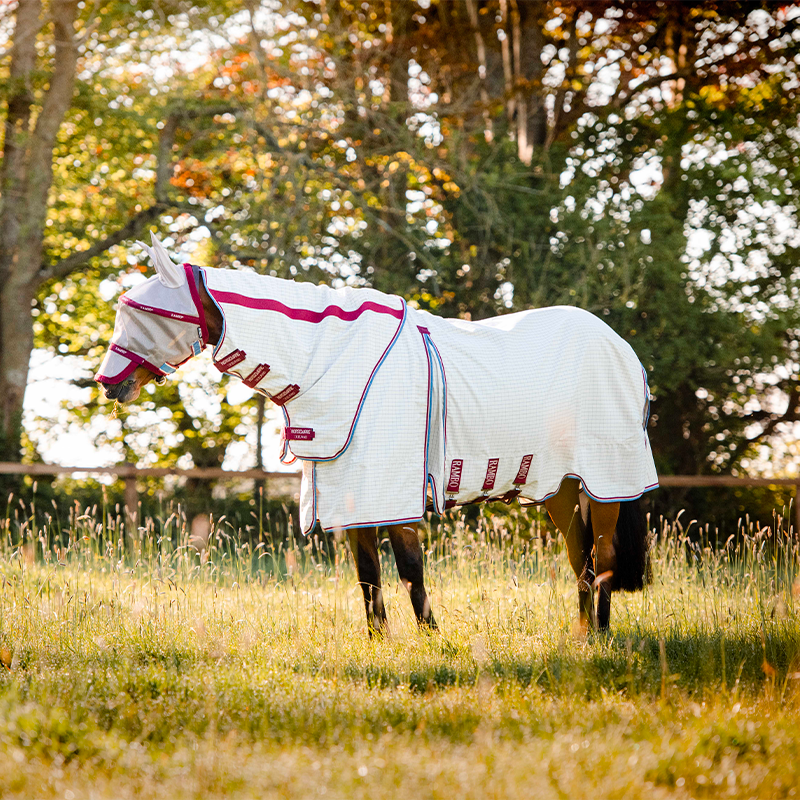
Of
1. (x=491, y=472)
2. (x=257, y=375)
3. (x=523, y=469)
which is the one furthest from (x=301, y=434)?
(x=523, y=469)

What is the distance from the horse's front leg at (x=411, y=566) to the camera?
3836 mm

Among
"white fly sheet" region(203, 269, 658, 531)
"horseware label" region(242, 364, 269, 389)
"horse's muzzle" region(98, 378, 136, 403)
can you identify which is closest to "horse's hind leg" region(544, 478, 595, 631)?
"white fly sheet" region(203, 269, 658, 531)

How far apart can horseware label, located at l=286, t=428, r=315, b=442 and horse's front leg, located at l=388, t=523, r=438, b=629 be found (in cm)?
60

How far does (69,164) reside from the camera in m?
12.7

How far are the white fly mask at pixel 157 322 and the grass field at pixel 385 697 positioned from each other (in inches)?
44.1

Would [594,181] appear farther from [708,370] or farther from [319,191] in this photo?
[319,191]

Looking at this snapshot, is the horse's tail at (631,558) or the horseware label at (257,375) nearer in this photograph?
the horseware label at (257,375)

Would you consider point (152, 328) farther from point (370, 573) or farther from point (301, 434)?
point (370, 573)

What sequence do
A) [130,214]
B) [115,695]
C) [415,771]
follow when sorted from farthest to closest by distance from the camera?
[130,214], [115,695], [415,771]

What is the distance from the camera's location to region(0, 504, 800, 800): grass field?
235 centimetres

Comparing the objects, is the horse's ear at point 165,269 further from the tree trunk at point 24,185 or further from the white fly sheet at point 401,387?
the tree trunk at point 24,185

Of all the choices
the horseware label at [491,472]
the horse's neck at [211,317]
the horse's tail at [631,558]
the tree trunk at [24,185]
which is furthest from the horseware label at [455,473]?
the tree trunk at [24,185]

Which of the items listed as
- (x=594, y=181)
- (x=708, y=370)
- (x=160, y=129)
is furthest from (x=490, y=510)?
(x=160, y=129)

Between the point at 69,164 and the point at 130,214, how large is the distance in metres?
2.14
